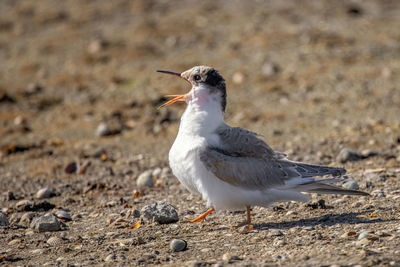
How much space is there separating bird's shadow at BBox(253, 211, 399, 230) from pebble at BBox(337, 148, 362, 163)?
195 centimetres

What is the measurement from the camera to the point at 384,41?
43.9 ft

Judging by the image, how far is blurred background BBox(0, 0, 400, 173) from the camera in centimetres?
936

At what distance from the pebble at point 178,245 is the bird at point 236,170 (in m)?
0.52

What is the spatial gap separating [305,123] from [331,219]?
13.9ft

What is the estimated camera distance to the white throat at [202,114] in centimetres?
553

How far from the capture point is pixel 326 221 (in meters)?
5.39

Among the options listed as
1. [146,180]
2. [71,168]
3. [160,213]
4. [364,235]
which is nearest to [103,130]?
[71,168]

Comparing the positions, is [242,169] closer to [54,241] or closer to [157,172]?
[54,241]

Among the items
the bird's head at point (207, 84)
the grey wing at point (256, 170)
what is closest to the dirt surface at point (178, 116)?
the grey wing at point (256, 170)

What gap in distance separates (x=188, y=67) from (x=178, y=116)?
2213 millimetres

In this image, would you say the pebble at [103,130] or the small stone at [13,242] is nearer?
the small stone at [13,242]

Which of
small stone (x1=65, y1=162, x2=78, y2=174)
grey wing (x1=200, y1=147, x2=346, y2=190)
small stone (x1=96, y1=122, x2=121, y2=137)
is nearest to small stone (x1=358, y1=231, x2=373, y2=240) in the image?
grey wing (x1=200, y1=147, x2=346, y2=190)

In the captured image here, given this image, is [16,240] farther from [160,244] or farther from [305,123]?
[305,123]

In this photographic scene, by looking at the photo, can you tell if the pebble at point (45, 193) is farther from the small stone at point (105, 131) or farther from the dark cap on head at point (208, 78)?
the small stone at point (105, 131)
